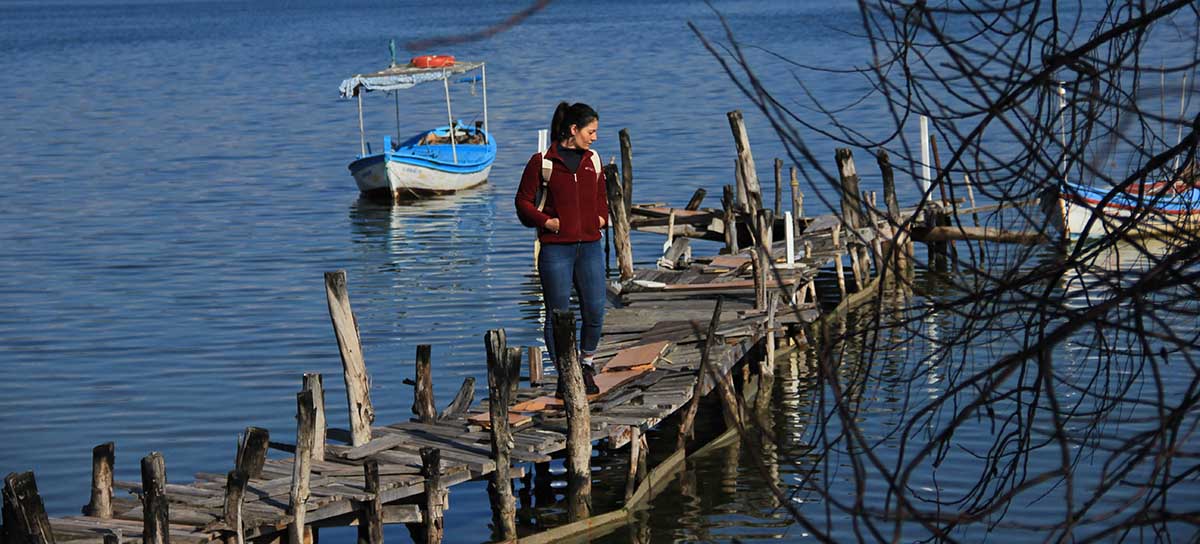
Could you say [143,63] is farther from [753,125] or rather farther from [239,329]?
[239,329]

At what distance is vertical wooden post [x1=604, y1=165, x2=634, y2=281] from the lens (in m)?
18.7

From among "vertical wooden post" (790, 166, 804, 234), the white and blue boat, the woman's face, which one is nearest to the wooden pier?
the woman's face

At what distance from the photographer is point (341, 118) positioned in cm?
5119

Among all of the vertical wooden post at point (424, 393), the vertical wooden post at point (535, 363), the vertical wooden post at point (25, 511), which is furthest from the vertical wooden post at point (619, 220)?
the vertical wooden post at point (25, 511)

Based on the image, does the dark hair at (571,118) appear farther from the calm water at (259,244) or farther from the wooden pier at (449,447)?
the calm water at (259,244)

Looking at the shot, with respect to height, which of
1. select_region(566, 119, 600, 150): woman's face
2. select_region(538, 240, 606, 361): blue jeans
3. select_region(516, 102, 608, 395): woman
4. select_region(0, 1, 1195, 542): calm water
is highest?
select_region(566, 119, 600, 150): woman's face

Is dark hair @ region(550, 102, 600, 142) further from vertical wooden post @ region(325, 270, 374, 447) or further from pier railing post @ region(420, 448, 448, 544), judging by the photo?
pier railing post @ region(420, 448, 448, 544)

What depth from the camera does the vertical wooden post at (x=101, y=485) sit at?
9266mm

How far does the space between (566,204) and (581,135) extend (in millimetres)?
491

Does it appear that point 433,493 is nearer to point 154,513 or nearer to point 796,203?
point 154,513

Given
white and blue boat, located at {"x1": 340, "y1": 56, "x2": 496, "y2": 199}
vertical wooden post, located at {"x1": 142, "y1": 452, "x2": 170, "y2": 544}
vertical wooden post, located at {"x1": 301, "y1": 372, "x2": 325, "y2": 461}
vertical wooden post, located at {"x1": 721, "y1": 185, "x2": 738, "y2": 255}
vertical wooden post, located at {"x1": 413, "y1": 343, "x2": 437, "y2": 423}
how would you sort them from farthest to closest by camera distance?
white and blue boat, located at {"x1": 340, "y1": 56, "x2": 496, "y2": 199}
vertical wooden post, located at {"x1": 721, "y1": 185, "x2": 738, "y2": 255}
vertical wooden post, located at {"x1": 413, "y1": 343, "x2": 437, "y2": 423}
vertical wooden post, located at {"x1": 301, "y1": 372, "x2": 325, "y2": 461}
vertical wooden post, located at {"x1": 142, "y1": 452, "x2": 170, "y2": 544}

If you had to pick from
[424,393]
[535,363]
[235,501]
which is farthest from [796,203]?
[235,501]

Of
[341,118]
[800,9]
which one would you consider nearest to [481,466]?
[341,118]

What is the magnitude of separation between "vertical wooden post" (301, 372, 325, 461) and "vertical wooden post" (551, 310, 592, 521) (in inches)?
64.4
